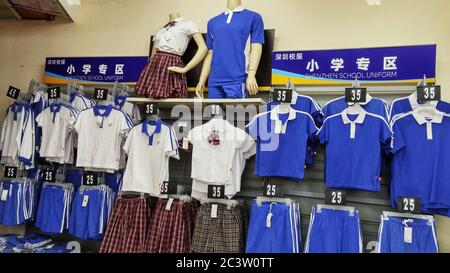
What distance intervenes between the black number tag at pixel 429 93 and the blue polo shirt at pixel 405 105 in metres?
0.11

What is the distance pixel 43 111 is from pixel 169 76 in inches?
59.7

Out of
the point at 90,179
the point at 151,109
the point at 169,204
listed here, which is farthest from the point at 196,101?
the point at 90,179

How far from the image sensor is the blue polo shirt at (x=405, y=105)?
3.04m

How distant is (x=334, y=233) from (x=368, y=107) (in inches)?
43.3

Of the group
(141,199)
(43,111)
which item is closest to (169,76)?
(141,199)

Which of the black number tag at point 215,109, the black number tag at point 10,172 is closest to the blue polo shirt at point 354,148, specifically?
the black number tag at point 215,109

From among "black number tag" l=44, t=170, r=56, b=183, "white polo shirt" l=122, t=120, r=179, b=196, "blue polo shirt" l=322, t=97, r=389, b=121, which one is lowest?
"black number tag" l=44, t=170, r=56, b=183

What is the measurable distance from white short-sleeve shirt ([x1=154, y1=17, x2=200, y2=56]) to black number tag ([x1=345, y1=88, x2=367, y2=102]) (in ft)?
5.62

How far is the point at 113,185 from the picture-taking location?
4.02 meters

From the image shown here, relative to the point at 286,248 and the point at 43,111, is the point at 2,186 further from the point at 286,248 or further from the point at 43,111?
the point at 286,248

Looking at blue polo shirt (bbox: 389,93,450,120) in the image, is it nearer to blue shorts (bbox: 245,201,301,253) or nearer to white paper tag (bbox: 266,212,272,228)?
blue shorts (bbox: 245,201,301,253)

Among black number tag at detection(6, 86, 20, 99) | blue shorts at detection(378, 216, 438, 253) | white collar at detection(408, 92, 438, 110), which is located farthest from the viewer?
black number tag at detection(6, 86, 20, 99)

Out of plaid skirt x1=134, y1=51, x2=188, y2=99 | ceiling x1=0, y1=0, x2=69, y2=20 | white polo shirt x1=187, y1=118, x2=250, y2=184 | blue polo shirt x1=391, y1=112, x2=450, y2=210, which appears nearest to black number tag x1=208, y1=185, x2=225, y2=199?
white polo shirt x1=187, y1=118, x2=250, y2=184

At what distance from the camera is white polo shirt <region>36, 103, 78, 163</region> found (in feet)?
12.8
